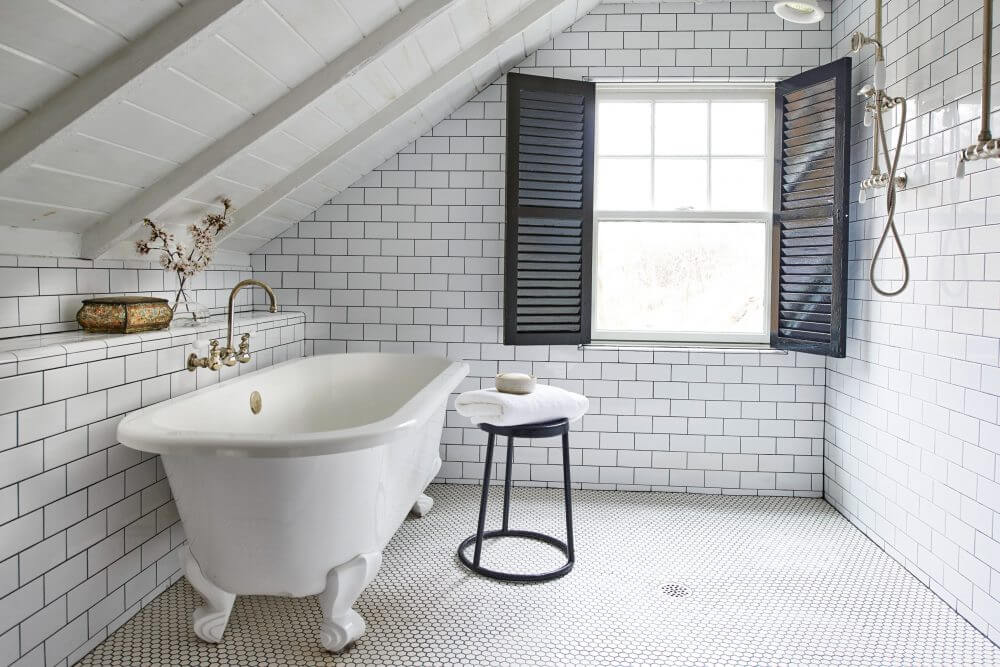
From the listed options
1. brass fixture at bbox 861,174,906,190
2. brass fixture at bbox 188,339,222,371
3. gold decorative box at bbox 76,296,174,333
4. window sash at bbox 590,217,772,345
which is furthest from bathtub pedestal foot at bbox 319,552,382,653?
brass fixture at bbox 861,174,906,190

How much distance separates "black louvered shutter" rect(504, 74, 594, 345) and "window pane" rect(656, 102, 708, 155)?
0.45 m

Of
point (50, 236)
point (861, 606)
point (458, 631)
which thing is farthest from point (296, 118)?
point (861, 606)

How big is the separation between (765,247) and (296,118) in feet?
8.38

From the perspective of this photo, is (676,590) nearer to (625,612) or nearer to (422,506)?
(625,612)

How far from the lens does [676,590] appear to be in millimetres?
2672

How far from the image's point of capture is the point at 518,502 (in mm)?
3654

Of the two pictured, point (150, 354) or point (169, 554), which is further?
point (169, 554)

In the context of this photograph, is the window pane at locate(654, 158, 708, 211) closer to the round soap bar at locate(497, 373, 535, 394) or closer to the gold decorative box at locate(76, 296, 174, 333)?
the round soap bar at locate(497, 373, 535, 394)

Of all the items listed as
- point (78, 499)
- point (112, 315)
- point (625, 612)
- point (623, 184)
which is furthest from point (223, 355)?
point (623, 184)

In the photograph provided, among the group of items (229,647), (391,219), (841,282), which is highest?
(391,219)

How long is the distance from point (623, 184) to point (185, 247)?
228 cm

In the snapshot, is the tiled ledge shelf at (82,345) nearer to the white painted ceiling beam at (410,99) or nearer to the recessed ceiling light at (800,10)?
the white painted ceiling beam at (410,99)

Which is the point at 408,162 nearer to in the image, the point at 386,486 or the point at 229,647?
the point at 386,486

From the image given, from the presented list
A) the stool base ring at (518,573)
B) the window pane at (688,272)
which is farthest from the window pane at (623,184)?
the stool base ring at (518,573)
